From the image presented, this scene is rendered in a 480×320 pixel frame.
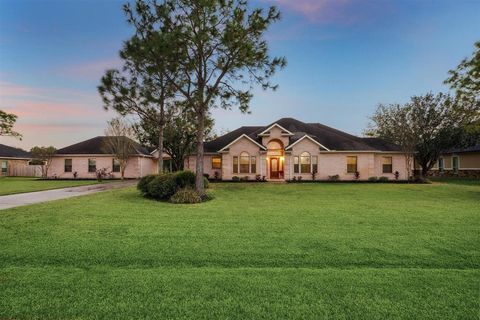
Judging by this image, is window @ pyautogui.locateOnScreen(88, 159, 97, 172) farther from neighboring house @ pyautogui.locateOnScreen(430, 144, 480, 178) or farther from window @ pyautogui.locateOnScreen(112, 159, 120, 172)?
neighboring house @ pyautogui.locateOnScreen(430, 144, 480, 178)

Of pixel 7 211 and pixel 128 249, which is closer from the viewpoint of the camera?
pixel 128 249

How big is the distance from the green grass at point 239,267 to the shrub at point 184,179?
6.02 m

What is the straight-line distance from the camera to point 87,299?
372cm

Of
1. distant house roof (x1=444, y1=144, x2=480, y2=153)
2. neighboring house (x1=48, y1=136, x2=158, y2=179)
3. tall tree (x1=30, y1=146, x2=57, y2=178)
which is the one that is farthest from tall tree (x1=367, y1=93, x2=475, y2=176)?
tall tree (x1=30, y1=146, x2=57, y2=178)

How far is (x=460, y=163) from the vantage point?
3550 centimetres

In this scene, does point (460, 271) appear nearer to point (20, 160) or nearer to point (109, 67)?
point (109, 67)

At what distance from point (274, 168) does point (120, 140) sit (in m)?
16.6

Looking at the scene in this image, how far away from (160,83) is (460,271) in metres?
18.2

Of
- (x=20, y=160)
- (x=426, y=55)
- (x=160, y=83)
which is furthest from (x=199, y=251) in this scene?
(x=20, y=160)

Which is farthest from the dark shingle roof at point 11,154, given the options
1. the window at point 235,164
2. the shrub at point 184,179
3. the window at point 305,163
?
the window at point 305,163

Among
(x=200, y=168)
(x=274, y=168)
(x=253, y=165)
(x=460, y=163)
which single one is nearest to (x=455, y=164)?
(x=460, y=163)

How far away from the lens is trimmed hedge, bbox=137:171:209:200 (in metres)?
14.6

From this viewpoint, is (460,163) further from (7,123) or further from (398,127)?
(7,123)

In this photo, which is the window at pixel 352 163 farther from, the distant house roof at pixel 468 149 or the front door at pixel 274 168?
the distant house roof at pixel 468 149
